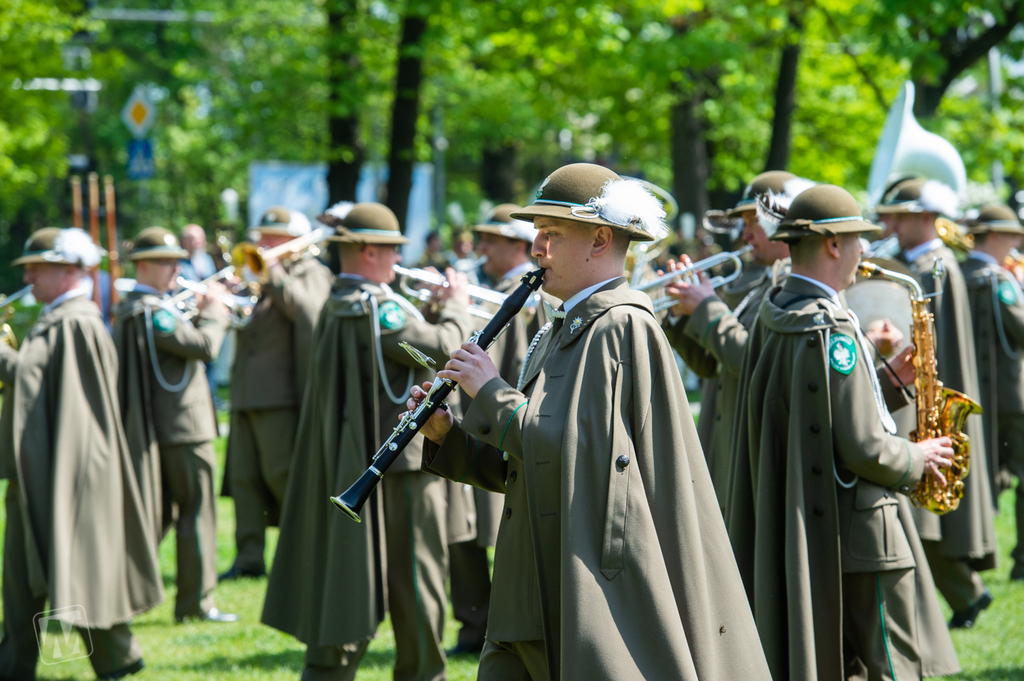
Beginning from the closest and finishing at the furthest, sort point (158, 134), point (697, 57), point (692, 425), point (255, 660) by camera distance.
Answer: point (692, 425) < point (255, 660) < point (697, 57) < point (158, 134)

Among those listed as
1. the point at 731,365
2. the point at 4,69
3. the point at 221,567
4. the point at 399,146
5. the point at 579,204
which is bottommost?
the point at 221,567

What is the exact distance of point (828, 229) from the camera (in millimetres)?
4387

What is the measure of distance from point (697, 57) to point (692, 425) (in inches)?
509

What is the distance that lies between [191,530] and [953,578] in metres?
5.01

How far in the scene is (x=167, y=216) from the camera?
3519 cm

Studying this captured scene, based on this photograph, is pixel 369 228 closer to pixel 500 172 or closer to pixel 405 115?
pixel 405 115

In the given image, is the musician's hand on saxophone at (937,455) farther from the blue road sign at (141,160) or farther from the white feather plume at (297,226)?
the blue road sign at (141,160)

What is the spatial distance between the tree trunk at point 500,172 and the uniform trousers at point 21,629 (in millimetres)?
26400

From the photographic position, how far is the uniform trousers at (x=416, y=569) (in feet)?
19.0

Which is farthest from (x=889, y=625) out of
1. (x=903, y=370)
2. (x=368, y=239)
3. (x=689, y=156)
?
(x=689, y=156)

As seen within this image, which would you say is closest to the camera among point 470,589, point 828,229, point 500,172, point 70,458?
point 828,229

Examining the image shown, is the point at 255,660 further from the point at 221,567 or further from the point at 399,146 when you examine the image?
the point at 399,146

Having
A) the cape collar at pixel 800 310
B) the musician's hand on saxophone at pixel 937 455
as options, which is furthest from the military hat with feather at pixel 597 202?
the musician's hand on saxophone at pixel 937 455

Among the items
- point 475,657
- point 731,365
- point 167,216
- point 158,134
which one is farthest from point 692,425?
point 167,216
